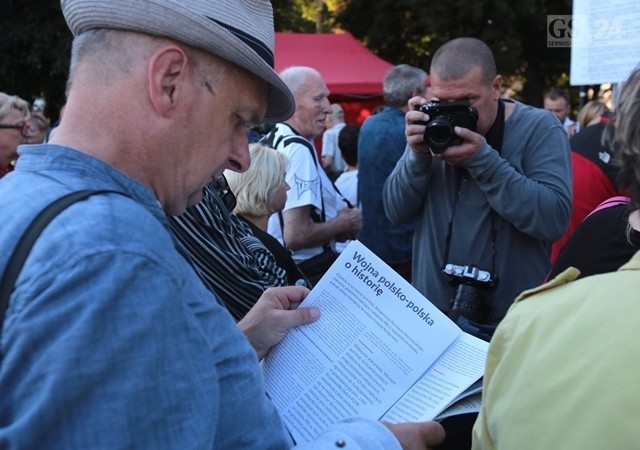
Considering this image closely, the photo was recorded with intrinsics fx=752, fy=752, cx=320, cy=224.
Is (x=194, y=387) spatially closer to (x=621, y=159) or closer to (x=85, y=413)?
(x=85, y=413)

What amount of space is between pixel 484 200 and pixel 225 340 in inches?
79.4

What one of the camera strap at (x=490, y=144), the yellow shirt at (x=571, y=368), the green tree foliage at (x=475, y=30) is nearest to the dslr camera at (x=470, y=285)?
the camera strap at (x=490, y=144)

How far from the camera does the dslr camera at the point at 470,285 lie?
265cm

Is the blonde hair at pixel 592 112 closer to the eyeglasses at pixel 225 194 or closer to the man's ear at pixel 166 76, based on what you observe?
the eyeglasses at pixel 225 194

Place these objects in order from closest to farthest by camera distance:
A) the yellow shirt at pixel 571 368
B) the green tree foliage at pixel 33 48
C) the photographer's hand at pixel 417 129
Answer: the yellow shirt at pixel 571 368
the photographer's hand at pixel 417 129
the green tree foliage at pixel 33 48

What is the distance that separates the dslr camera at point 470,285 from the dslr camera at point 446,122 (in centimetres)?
44

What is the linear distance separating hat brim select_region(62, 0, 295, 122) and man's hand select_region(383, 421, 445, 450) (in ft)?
2.22

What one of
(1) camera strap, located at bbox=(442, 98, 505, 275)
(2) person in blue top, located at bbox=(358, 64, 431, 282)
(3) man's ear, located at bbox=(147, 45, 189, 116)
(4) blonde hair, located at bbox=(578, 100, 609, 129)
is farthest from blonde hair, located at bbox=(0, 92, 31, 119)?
(4) blonde hair, located at bbox=(578, 100, 609, 129)

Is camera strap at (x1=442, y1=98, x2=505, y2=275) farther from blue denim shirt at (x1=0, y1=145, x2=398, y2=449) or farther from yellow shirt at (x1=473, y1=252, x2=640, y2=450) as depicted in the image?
blue denim shirt at (x1=0, y1=145, x2=398, y2=449)

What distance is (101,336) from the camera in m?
0.87

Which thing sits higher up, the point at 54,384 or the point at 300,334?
the point at 54,384

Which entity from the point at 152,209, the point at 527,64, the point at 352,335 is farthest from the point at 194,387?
the point at 527,64

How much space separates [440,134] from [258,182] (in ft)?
2.40

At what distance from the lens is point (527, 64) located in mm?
19234
